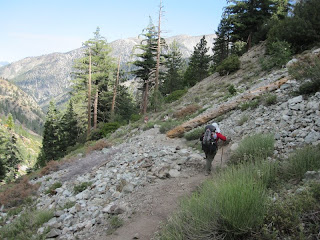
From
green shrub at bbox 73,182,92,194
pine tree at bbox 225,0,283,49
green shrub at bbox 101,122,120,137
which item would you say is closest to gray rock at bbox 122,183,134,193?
green shrub at bbox 73,182,92,194

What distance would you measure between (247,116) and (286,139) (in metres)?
3.18

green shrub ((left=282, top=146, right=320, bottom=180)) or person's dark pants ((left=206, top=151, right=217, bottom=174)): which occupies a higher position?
green shrub ((left=282, top=146, right=320, bottom=180))

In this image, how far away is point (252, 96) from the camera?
34.0 ft

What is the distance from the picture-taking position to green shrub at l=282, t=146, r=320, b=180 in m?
3.70

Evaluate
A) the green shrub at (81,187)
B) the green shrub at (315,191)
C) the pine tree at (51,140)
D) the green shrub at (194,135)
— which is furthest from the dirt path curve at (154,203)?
the pine tree at (51,140)

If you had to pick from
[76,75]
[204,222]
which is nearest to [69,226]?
[204,222]

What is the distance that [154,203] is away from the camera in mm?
5094

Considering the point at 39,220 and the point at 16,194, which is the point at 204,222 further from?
the point at 16,194

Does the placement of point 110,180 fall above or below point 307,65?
below

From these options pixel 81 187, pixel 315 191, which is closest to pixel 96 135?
pixel 81 187

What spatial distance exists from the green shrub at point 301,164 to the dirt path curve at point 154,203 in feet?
6.23

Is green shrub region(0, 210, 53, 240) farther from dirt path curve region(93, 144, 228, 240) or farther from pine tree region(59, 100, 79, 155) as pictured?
pine tree region(59, 100, 79, 155)

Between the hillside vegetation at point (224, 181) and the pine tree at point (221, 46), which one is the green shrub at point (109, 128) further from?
the pine tree at point (221, 46)

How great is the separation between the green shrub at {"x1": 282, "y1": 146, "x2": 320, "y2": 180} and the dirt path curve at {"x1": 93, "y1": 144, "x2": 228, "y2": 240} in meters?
1.90
